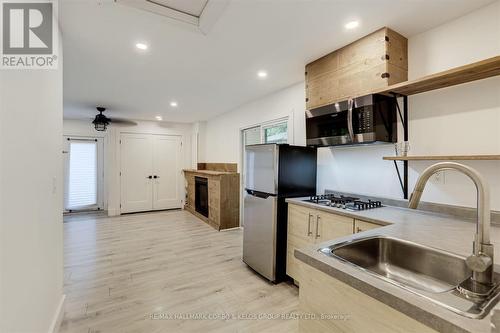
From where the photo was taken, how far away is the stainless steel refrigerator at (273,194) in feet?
8.66

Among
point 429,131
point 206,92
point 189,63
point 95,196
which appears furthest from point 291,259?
point 95,196

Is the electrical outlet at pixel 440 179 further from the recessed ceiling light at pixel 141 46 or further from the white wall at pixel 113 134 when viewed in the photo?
the white wall at pixel 113 134

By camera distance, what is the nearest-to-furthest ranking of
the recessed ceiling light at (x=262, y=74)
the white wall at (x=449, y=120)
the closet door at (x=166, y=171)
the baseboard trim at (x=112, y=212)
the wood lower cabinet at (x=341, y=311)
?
the wood lower cabinet at (x=341, y=311) < the white wall at (x=449, y=120) < the recessed ceiling light at (x=262, y=74) < the baseboard trim at (x=112, y=212) < the closet door at (x=166, y=171)

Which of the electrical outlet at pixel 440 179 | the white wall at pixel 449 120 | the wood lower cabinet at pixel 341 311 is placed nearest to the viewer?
the wood lower cabinet at pixel 341 311

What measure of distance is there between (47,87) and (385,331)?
7.55 ft

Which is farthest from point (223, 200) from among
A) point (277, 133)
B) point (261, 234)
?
point (261, 234)

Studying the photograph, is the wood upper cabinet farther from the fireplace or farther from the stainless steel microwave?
the fireplace

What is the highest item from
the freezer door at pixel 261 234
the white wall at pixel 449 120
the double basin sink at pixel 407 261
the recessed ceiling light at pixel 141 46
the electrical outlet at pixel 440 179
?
the recessed ceiling light at pixel 141 46

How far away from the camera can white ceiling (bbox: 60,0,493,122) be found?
173cm

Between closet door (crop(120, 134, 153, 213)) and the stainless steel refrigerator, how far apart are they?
4358 mm

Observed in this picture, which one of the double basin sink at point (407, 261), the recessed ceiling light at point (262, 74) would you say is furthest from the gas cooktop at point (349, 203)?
the recessed ceiling light at point (262, 74)

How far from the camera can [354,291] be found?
87 centimetres

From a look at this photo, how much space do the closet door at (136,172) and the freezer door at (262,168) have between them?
168 inches

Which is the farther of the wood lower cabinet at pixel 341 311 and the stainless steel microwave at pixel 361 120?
the stainless steel microwave at pixel 361 120
